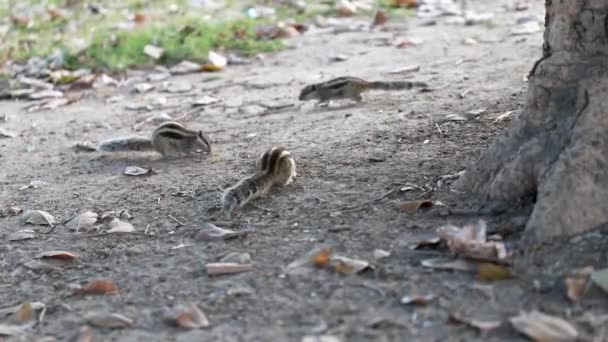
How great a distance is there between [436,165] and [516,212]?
103 centimetres

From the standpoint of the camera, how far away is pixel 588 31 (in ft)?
14.9

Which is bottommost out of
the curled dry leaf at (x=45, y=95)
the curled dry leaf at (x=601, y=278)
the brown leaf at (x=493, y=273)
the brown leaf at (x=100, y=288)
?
the curled dry leaf at (x=45, y=95)

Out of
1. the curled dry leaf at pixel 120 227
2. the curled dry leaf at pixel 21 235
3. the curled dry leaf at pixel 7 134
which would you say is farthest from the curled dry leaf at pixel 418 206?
the curled dry leaf at pixel 7 134

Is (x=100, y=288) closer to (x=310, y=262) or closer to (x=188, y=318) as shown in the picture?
(x=188, y=318)

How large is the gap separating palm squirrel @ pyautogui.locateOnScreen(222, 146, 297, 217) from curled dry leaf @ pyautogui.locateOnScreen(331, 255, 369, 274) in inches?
38.7

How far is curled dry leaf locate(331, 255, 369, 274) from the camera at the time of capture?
13.4ft

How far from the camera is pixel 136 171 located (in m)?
6.39

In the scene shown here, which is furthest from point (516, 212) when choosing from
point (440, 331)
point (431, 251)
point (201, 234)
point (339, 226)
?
point (201, 234)

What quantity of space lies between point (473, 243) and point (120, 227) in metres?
1.90

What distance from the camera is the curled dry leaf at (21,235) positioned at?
5185 millimetres

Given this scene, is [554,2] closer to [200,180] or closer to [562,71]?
[562,71]

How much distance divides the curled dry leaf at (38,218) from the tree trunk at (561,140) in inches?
84.7

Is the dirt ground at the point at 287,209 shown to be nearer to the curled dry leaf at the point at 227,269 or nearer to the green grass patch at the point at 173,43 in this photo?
the curled dry leaf at the point at 227,269

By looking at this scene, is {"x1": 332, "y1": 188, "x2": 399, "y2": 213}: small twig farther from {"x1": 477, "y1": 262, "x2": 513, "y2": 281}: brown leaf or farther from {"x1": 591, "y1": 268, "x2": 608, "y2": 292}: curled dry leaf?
{"x1": 591, "y1": 268, "x2": 608, "y2": 292}: curled dry leaf
